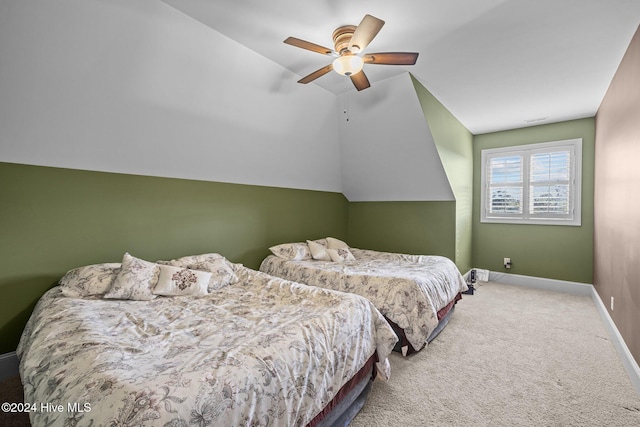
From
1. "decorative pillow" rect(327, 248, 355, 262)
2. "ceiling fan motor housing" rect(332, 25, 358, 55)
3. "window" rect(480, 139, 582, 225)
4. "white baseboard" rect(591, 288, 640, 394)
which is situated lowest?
"white baseboard" rect(591, 288, 640, 394)

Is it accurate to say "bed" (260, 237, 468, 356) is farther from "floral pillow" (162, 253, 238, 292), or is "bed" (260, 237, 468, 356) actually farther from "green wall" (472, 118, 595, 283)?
"green wall" (472, 118, 595, 283)

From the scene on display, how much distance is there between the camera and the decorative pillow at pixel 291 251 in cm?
381

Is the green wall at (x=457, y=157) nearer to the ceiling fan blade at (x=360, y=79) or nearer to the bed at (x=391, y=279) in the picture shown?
the ceiling fan blade at (x=360, y=79)

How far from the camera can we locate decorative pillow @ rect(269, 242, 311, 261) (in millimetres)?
3812

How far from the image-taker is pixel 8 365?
2160 mm

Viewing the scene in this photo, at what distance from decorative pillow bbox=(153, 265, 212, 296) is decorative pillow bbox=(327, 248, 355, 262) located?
1812 millimetres

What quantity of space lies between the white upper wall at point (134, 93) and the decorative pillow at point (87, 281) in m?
0.88

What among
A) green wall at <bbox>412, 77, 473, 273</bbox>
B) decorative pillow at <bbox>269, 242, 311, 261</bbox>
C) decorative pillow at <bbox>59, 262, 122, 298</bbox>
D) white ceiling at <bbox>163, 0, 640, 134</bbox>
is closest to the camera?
white ceiling at <bbox>163, 0, 640, 134</bbox>

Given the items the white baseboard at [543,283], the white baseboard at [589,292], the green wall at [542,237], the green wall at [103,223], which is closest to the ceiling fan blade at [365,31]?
the green wall at [103,223]

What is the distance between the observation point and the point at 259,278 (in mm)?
2773

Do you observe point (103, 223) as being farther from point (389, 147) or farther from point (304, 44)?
point (389, 147)

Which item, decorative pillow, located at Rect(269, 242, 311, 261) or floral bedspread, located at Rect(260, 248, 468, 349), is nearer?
floral bedspread, located at Rect(260, 248, 468, 349)

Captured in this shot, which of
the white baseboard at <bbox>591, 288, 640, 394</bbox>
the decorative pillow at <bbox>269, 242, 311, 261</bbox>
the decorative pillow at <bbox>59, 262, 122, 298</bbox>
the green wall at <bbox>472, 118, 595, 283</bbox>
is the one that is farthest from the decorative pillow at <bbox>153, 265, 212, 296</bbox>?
the green wall at <bbox>472, 118, 595, 283</bbox>

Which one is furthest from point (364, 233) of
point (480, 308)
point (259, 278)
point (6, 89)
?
point (6, 89)
